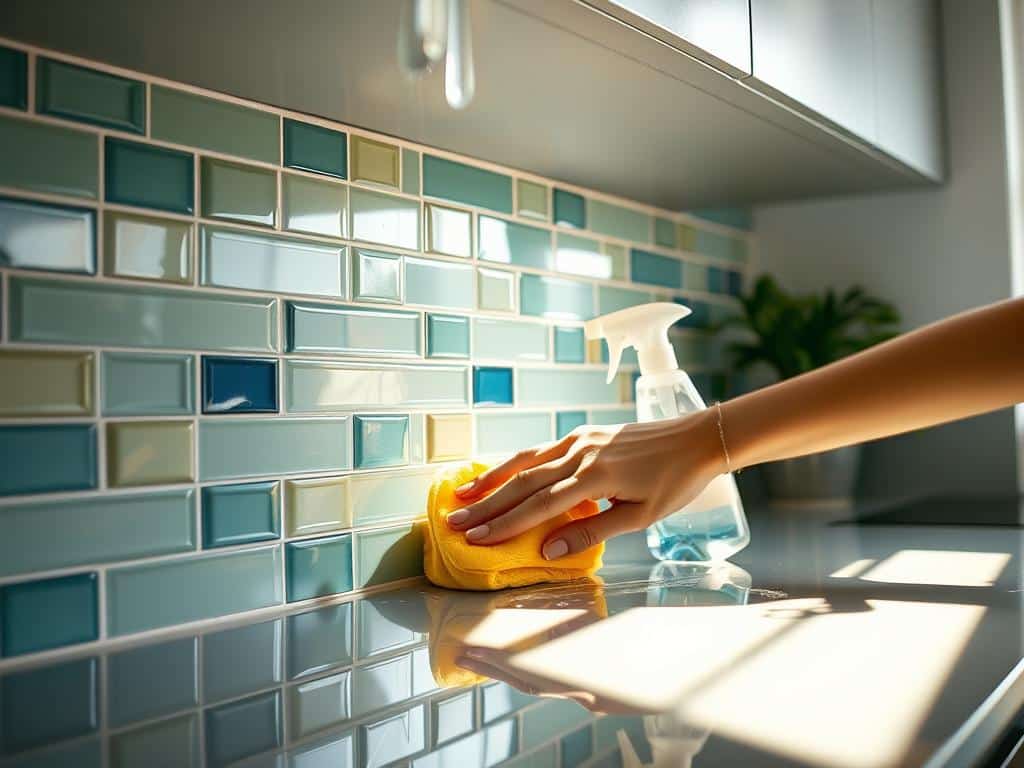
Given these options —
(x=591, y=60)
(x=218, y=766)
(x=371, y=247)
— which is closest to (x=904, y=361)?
(x=591, y=60)

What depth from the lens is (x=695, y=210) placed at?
60.5 inches

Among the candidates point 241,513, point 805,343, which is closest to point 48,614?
point 241,513

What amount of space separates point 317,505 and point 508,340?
13.2 inches

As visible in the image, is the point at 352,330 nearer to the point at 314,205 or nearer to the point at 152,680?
the point at 314,205

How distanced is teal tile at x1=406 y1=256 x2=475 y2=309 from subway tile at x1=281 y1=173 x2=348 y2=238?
10 centimetres

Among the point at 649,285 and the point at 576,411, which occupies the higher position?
the point at 649,285

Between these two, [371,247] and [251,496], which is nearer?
[251,496]

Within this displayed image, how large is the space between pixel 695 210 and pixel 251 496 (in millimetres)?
901

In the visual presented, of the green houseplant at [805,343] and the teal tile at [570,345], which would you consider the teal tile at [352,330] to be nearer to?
the teal tile at [570,345]

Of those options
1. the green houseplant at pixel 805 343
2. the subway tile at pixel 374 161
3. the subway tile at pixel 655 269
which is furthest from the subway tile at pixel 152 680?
the green houseplant at pixel 805 343

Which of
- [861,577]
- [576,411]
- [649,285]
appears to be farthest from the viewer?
[649,285]

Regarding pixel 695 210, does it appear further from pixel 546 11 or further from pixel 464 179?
pixel 546 11

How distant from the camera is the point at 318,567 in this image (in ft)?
3.04

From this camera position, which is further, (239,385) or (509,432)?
(509,432)
